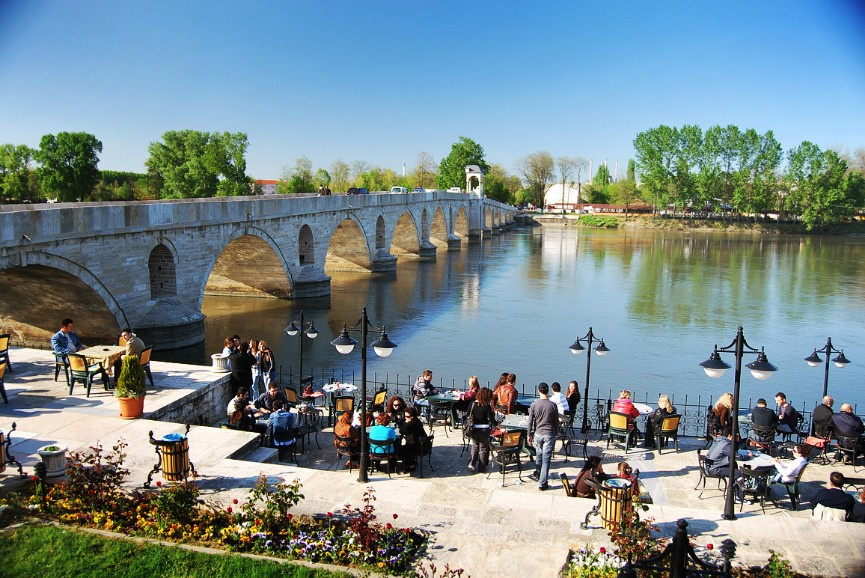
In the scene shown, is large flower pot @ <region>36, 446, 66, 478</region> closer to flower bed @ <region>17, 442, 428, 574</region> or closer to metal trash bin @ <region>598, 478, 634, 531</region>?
flower bed @ <region>17, 442, 428, 574</region>

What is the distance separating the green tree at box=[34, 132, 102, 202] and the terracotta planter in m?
43.7

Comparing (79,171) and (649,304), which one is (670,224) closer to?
(649,304)

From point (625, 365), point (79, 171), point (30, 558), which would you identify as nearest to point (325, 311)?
point (625, 365)

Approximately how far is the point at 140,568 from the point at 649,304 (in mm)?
24546

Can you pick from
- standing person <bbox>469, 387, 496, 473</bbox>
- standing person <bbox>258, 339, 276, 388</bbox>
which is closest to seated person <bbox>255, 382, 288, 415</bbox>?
standing person <bbox>258, 339, 276, 388</bbox>

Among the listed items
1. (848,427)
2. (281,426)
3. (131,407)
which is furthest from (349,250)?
(848,427)

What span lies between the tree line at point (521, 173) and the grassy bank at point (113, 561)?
45.1 metres

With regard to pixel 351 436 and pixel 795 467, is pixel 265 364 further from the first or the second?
pixel 795 467

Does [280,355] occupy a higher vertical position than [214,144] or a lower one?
lower

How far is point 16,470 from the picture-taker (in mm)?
7062

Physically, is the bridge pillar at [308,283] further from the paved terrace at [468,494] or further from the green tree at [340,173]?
the green tree at [340,173]

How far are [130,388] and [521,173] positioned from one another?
99.1 m

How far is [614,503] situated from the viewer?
6188 mm

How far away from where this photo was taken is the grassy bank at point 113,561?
5.42 meters
